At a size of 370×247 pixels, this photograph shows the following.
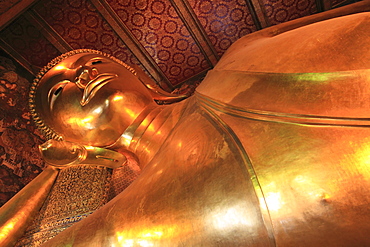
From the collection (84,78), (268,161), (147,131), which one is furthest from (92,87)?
(268,161)

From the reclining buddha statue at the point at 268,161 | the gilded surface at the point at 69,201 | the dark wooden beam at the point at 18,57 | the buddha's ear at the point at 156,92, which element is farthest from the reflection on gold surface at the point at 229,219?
the dark wooden beam at the point at 18,57

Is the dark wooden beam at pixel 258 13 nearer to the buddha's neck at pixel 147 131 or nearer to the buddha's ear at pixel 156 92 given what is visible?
the buddha's ear at pixel 156 92

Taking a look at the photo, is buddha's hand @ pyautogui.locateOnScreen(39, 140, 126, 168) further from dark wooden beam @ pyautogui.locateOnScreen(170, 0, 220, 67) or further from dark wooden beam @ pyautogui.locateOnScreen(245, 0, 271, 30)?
dark wooden beam @ pyautogui.locateOnScreen(245, 0, 271, 30)

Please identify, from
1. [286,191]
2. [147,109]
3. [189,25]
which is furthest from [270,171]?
[189,25]

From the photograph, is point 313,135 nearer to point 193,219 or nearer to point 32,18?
point 193,219

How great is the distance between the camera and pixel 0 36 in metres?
2.66

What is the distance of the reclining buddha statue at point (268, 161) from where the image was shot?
23.5 inches

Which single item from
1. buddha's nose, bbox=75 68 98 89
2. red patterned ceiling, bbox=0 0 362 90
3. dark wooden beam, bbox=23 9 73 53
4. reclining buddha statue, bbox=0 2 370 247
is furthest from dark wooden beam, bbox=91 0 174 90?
reclining buddha statue, bbox=0 2 370 247

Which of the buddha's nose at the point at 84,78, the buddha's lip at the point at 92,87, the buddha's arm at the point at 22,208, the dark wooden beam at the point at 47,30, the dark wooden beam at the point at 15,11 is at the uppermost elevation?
the dark wooden beam at the point at 15,11

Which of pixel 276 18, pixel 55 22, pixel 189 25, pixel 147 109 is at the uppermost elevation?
pixel 55 22

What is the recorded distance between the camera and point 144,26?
276cm

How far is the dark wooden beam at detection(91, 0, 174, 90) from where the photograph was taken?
2.62 meters

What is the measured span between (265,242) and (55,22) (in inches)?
109

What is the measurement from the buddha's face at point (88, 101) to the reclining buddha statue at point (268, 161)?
449 millimetres
